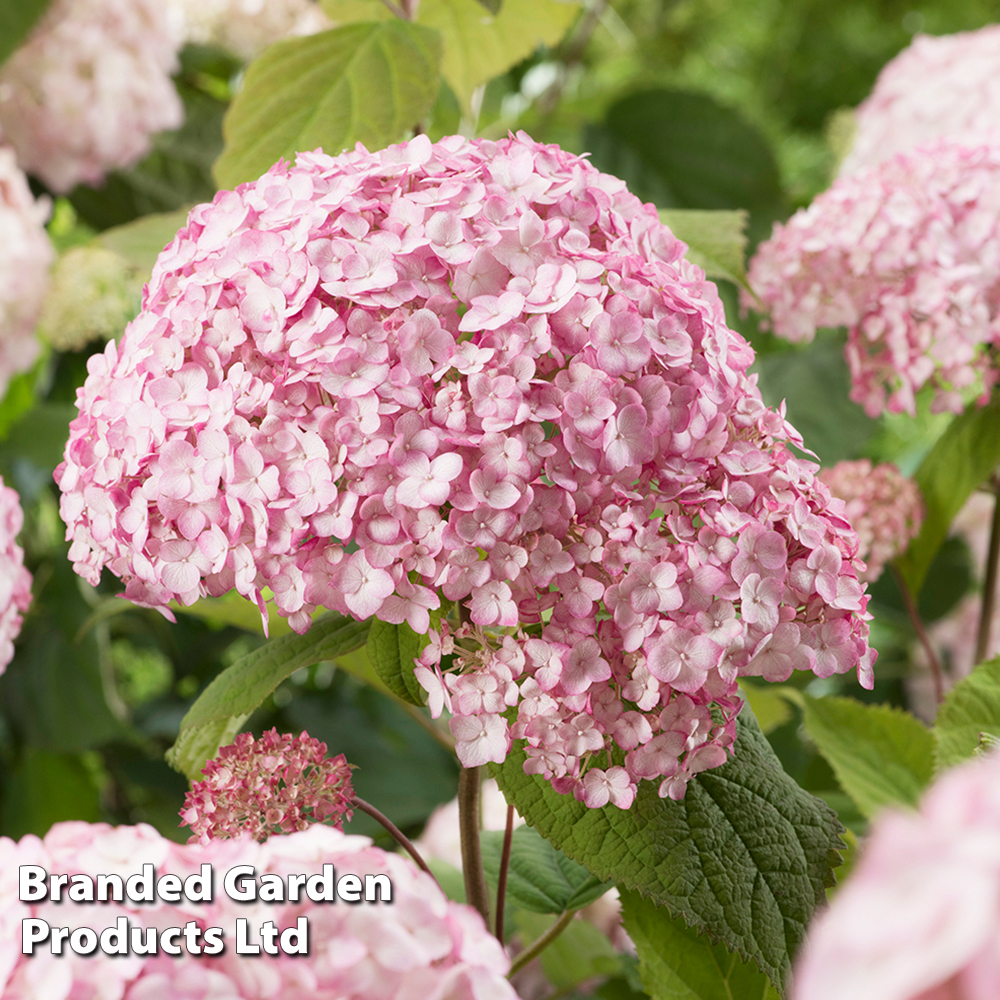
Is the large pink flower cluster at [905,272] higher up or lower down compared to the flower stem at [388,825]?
higher up

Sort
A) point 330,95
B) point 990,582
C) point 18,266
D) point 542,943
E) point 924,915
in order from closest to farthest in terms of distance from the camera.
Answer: point 924,915 < point 542,943 < point 330,95 < point 990,582 < point 18,266

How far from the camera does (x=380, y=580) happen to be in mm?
282

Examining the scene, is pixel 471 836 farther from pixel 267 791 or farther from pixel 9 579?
pixel 9 579

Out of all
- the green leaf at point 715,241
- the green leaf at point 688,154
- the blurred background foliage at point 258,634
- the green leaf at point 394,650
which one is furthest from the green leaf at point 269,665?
the green leaf at point 688,154

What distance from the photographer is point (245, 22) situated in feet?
3.05

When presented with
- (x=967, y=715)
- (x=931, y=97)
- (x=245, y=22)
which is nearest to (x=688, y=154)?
(x=931, y=97)

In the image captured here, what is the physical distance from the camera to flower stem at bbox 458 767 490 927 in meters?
0.35

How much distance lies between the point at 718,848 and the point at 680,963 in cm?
7

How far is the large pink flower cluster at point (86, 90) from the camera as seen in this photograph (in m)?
0.78

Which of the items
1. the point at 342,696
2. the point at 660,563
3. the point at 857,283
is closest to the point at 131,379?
the point at 660,563

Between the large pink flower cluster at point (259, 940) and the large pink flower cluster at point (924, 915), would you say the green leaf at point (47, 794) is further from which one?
the large pink flower cluster at point (924, 915)

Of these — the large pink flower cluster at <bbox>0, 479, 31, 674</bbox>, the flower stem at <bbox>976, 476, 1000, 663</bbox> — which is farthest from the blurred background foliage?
the large pink flower cluster at <bbox>0, 479, 31, 674</bbox>

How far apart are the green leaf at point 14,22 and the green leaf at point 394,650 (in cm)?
60

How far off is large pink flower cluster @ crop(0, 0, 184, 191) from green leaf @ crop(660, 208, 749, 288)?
1.61 ft
